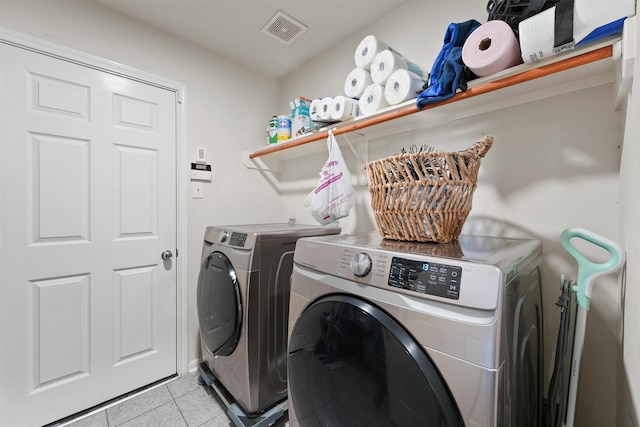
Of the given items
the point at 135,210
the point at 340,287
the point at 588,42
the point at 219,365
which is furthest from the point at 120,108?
the point at 588,42

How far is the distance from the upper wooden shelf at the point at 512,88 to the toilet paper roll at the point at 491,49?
38 mm

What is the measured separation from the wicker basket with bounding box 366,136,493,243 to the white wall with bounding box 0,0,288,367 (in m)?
1.58

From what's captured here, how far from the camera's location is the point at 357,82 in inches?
59.0

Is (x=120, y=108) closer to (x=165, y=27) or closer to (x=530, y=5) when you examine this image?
(x=165, y=27)

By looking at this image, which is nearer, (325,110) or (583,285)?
(583,285)

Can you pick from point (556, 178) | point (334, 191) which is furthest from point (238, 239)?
point (556, 178)

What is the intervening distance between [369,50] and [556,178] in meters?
1.07

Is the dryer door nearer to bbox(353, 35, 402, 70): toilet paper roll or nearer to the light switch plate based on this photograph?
bbox(353, 35, 402, 70): toilet paper roll

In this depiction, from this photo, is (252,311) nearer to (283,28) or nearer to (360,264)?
(360,264)

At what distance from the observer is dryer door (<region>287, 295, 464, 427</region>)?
0.59 metres

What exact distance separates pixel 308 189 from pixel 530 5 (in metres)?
1.64

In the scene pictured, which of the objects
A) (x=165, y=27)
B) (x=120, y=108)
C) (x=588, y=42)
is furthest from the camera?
(x=165, y=27)

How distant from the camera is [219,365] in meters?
1.58

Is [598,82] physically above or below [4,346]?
above
